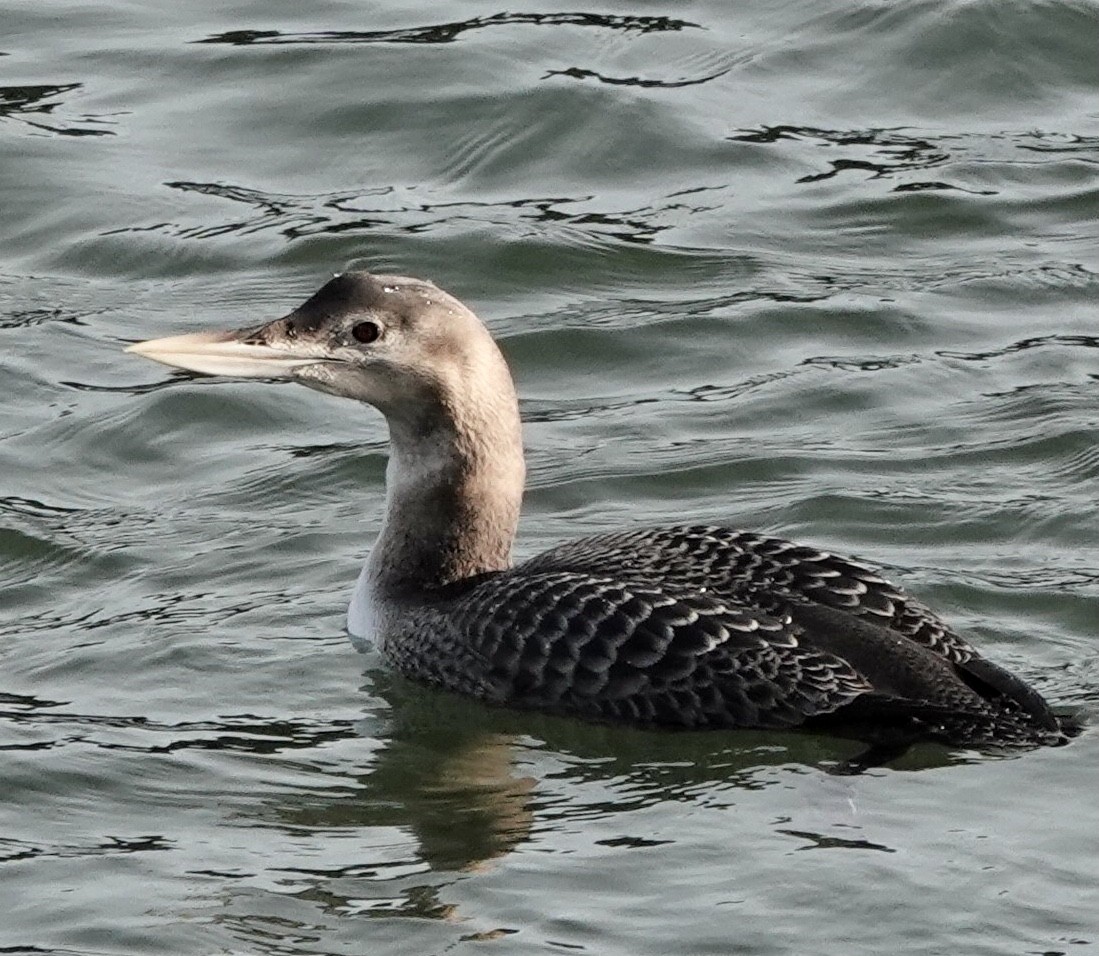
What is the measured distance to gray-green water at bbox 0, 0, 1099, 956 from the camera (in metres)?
6.91

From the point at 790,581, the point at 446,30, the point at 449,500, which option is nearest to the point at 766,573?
the point at 790,581

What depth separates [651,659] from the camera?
7547mm

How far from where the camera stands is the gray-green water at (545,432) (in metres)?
6.91

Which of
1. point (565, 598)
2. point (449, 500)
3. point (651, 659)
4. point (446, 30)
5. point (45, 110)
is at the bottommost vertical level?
point (651, 659)

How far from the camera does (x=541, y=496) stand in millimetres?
9594

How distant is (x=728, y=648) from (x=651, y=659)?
0.21 m

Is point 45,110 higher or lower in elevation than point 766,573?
higher

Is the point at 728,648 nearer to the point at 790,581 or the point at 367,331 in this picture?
the point at 790,581

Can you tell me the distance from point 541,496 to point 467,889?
9.29ft

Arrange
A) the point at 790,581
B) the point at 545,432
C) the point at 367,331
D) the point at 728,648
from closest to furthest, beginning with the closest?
the point at 728,648
the point at 790,581
the point at 367,331
the point at 545,432

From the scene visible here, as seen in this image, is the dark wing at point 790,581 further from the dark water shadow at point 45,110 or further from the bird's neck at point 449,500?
the dark water shadow at point 45,110

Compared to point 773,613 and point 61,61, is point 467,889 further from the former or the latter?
point 61,61

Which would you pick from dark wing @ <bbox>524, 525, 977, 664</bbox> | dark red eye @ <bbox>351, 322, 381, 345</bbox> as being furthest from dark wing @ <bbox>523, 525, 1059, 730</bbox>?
dark red eye @ <bbox>351, 322, 381, 345</bbox>

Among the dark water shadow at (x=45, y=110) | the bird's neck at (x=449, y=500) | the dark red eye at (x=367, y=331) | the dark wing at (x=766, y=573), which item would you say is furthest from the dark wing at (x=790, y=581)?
the dark water shadow at (x=45, y=110)
